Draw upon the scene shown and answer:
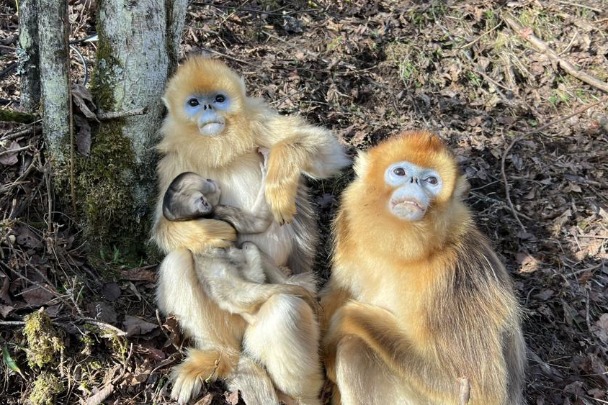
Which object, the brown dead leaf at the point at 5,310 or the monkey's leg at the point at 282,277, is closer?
the brown dead leaf at the point at 5,310

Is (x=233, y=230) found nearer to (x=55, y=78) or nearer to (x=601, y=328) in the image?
(x=55, y=78)

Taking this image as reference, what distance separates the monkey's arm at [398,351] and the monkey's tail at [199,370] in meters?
0.62

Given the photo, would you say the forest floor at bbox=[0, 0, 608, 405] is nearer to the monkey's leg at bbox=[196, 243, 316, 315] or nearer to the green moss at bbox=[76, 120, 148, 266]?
the green moss at bbox=[76, 120, 148, 266]

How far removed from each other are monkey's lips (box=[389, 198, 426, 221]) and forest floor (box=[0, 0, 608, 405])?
135 cm

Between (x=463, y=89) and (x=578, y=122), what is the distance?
110cm

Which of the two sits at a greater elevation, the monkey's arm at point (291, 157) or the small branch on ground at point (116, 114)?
the small branch on ground at point (116, 114)

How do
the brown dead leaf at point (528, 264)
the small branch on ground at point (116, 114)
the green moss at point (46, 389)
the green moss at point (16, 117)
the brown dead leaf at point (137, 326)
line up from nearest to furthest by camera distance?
1. the green moss at point (46, 389)
2. the brown dead leaf at point (137, 326)
3. the small branch on ground at point (116, 114)
4. the green moss at point (16, 117)
5. the brown dead leaf at point (528, 264)

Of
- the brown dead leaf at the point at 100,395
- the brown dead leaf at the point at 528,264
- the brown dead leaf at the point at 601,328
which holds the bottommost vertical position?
the brown dead leaf at the point at 601,328

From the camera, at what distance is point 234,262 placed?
12.0ft

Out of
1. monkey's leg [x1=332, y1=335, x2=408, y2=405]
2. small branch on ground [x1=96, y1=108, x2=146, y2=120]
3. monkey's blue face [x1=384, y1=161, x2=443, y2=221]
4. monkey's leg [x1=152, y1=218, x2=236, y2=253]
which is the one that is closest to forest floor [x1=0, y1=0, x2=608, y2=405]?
monkey's leg [x1=152, y1=218, x2=236, y2=253]

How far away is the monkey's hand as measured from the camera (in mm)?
3723

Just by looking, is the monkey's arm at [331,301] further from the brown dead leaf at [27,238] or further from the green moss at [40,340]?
the brown dead leaf at [27,238]

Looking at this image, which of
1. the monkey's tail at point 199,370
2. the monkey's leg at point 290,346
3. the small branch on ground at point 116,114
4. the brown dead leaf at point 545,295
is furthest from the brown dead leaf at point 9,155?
the brown dead leaf at point 545,295

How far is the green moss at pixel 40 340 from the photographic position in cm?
325
